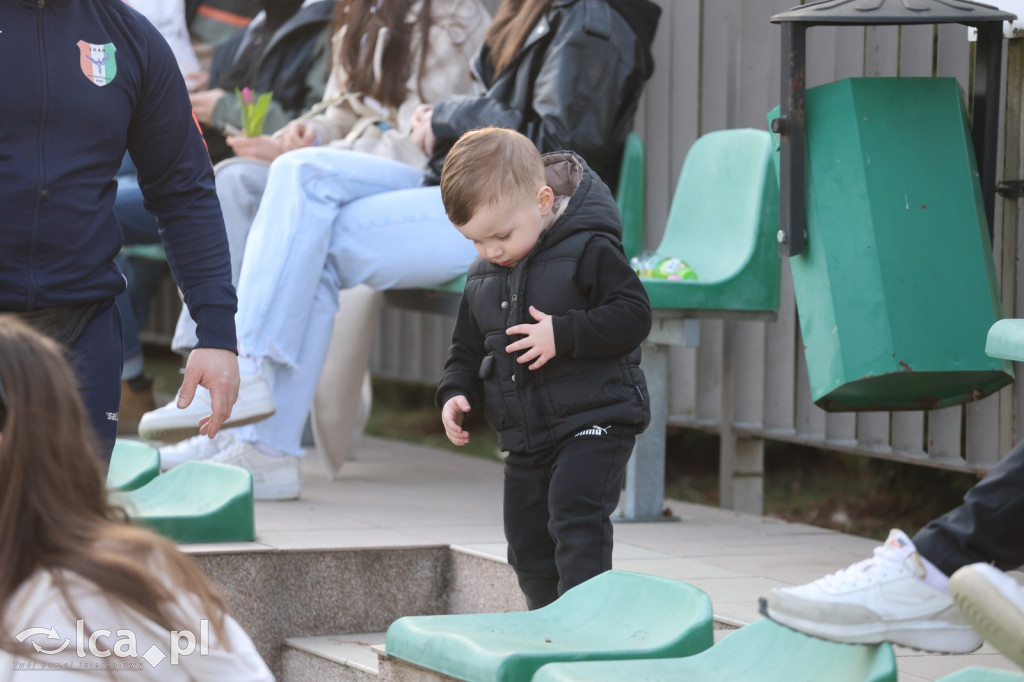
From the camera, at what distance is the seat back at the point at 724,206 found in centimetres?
457

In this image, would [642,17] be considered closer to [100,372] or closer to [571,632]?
[571,632]

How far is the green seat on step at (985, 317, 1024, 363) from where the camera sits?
10.2 feet

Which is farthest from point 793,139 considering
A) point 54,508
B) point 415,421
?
point 415,421

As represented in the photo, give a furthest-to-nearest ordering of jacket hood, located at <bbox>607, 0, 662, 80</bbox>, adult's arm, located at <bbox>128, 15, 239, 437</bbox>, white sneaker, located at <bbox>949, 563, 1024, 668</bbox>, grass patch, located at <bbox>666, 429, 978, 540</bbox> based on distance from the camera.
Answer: grass patch, located at <bbox>666, 429, 978, 540</bbox>
jacket hood, located at <bbox>607, 0, 662, 80</bbox>
adult's arm, located at <bbox>128, 15, 239, 437</bbox>
white sneaker, located at <bbox>949, 563, 1024, 668</bbox>

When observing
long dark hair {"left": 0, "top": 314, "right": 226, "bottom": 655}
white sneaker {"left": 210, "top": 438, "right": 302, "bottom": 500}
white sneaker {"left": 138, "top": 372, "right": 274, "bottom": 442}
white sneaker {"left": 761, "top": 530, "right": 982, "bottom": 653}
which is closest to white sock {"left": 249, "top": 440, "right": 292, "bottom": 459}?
white sneaker {"left": 210, "top": 438, "right": 302, "bottom": 500}

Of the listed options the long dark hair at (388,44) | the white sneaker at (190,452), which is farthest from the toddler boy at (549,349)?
the long dark hair at (388,44)

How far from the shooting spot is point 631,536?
4.47 metres

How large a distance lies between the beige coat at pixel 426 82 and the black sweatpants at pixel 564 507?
86.8 inches

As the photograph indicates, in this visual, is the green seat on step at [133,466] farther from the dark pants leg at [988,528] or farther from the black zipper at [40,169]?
the dark pants leg at [988,528]

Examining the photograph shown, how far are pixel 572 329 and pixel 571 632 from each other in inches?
24.5

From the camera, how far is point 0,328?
172 cm

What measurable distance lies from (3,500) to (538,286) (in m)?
1.74

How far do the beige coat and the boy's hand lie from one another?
2090mm

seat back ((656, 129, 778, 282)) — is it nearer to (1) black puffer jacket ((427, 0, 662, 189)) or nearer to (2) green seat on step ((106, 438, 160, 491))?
(1) black puffer jacket ((427, 0, 662, 189))
